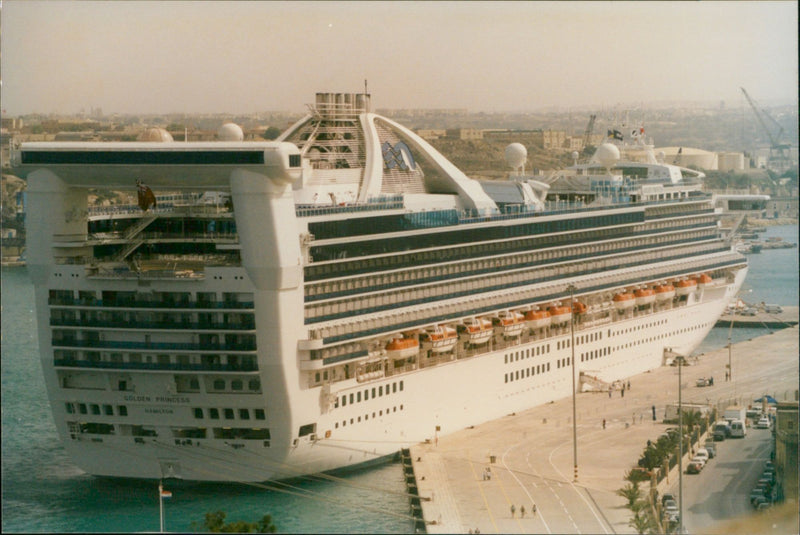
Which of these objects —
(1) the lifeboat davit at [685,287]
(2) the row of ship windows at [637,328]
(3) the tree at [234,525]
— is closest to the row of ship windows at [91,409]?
(3) the tree at [234,525]

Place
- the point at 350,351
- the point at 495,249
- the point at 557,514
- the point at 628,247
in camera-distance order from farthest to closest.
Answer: the point at 628,247
the point at 495,249
the point at 350,351
the point at 557,514

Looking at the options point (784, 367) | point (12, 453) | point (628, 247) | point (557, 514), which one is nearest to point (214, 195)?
point (12, 453)

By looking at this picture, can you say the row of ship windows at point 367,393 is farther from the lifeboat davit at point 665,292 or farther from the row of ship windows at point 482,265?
the lifeboat davit at point 665,292

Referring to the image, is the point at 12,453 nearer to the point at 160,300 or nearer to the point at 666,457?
the point at 160,300

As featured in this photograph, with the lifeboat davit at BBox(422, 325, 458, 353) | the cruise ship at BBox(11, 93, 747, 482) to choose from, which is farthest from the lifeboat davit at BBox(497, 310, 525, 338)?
the lifeboat davit at BBox(422, 325, 458, 353)

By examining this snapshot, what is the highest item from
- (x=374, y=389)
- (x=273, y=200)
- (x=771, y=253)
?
(x=273, y=200)

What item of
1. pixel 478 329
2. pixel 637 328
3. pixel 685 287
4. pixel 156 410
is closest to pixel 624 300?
pixel 637 328

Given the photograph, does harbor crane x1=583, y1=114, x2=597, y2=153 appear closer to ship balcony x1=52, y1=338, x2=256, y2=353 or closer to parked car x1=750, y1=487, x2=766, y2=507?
parked car x1=750, y1=487, x2=766, y2=507
